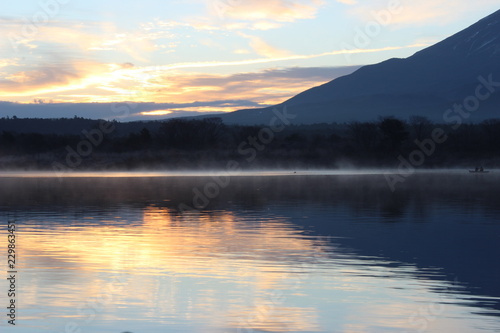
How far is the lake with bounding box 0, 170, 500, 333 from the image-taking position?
44.9 feet

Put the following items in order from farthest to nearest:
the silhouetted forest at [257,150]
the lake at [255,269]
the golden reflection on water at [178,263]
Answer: the silhouetted forest at [257,150] → the golden reflection on water at [178,263] → the lake at [255,269]

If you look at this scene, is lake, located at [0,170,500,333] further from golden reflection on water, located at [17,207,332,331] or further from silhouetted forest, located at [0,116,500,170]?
silhouetted forest, located at [0,116,500,170]

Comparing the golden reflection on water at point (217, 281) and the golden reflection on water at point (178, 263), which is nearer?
the golden reflection on water at point (217, 281)

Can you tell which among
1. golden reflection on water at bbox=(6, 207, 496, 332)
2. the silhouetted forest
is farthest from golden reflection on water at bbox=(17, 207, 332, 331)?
the silhouetted forest

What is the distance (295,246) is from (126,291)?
7.17 metres

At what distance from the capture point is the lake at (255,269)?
44.9 ft

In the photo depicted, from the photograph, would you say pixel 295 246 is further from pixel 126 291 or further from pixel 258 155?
pixel 258 155

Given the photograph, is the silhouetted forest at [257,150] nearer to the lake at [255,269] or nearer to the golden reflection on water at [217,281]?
the lake at [255,269]

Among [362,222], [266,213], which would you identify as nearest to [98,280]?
[362,222]

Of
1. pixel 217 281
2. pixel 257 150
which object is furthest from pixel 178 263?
pixel 257 150

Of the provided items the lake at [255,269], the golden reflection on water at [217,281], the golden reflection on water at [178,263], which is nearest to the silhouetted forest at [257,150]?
the lake at [255,269]

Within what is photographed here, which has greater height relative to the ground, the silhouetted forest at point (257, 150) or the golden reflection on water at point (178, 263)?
the silhouetted forest at point (257, 150)

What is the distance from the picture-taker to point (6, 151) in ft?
339

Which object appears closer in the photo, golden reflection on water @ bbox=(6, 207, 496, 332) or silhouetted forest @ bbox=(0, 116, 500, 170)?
golden reflection on water @ bbox=(6, 207, 496, 332)
